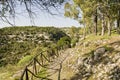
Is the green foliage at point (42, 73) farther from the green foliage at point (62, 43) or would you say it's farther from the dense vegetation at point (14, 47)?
the green foliage at point (62, 43)

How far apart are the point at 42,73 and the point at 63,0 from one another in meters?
8.88

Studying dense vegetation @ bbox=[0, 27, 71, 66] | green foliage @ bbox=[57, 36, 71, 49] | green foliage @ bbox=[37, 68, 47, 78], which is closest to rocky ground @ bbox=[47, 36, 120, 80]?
green foliage @ bbox=[37, 68, 47, 78]

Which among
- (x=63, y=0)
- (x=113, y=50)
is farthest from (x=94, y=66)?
(x=63, y=0)

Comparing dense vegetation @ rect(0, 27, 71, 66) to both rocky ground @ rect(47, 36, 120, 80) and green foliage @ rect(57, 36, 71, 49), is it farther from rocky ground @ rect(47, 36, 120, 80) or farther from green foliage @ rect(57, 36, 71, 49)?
rocky ground @ rect(47, 36, 120, 80)

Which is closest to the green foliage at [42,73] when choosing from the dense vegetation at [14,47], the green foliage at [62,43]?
the dense vegetation at [14,47]

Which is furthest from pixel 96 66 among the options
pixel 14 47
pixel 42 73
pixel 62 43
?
pixel 14 47

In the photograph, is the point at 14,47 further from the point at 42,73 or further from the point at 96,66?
the point at 96,66

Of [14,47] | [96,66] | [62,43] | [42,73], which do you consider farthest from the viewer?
[14,47]

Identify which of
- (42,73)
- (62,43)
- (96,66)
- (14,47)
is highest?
(96,66)

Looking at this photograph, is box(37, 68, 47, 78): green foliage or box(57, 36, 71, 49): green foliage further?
box(57, 36, 71, 49): green foliage

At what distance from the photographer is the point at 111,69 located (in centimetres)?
1455

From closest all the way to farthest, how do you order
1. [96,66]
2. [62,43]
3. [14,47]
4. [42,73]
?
1. [96,66]
2. [42,73]
3. [62,43]
4. [14,47]

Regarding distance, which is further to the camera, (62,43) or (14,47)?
(14,47)

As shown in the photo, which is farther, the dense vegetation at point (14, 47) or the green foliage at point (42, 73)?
the green foliage at point (42, 73)
